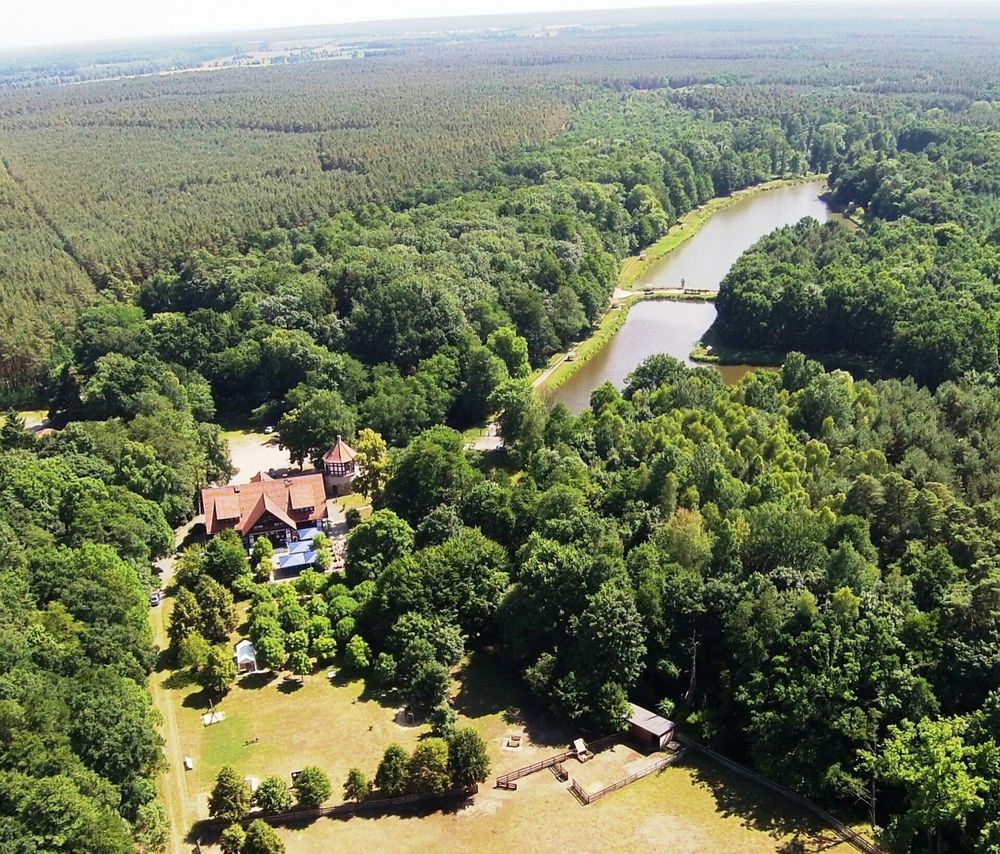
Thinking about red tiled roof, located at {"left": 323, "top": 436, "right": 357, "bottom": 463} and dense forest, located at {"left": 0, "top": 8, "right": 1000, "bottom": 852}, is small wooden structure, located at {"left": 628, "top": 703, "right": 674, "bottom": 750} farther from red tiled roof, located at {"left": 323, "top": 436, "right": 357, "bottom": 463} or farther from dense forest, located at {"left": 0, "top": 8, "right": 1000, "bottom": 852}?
red tiled roof, located at {"left": 323, "top": 436, "right": 357, "bottom": 463}

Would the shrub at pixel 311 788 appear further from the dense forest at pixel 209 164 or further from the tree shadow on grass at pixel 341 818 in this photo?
the dense forest at pixel 209 164

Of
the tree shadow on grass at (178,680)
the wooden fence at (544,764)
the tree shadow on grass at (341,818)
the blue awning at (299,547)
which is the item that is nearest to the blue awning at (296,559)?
the blue awning at (299,547)

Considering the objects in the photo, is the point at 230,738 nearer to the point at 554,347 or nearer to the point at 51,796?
the point at 51,796

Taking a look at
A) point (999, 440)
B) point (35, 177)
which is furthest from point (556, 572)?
point (35, 177)

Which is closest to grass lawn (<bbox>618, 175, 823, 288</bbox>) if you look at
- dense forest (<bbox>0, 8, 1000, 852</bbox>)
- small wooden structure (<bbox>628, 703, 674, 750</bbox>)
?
dense forest (<bbox>0, 8, 1000, 852</bbox>)

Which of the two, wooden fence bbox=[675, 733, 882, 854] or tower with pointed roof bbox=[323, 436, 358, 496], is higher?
tower with pointed roof bbox=[323, 436, 358, 496]
